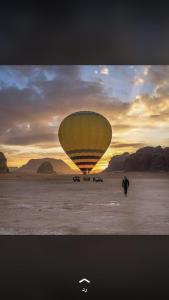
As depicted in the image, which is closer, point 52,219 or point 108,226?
point 108,226

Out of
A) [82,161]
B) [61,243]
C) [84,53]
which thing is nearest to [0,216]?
[61,243]

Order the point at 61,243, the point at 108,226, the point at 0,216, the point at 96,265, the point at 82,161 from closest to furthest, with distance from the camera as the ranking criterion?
the point at 96,265, the point at 61,243, the point at 108,226, the point at 0,216, the point at 82,161

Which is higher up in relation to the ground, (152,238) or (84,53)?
(84,53)

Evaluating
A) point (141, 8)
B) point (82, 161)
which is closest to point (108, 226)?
point (141, 8)

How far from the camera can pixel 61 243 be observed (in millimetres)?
4695

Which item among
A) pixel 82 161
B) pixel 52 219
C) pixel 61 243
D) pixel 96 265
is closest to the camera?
pixel 96 265

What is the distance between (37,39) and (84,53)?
21.5 inches

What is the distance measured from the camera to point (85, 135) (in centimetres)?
1778

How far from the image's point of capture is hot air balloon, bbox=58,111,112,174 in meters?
17.9

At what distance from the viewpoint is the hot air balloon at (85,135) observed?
1789cm

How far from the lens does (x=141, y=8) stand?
403 cm

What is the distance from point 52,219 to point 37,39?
12.1 feet

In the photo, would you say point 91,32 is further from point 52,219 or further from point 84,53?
point 52,219

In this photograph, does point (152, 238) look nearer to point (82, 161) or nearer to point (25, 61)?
point (25, 61)
